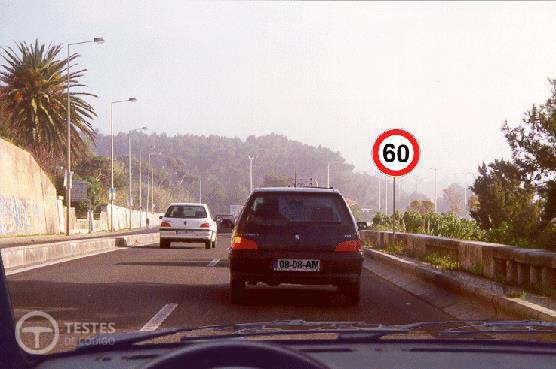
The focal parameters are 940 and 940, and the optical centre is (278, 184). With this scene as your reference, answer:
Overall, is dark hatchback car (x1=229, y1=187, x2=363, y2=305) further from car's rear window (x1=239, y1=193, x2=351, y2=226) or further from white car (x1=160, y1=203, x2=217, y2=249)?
white car (x1=160, y1=203, x2=217, y2=249)

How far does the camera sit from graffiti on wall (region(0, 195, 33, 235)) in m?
56.1

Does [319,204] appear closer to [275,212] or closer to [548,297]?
[275,212]

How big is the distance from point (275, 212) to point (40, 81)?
5239cm

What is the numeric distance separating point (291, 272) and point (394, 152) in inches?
299

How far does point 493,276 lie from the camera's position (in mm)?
12820

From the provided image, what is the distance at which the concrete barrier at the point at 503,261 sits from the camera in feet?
35.5

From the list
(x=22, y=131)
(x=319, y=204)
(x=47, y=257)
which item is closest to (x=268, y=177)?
(x=22, y=131)

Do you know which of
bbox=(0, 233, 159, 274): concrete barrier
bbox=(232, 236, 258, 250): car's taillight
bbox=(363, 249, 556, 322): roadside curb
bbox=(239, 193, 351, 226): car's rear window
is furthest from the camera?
bbox=(0, 233, 159, 274): concrete barrier

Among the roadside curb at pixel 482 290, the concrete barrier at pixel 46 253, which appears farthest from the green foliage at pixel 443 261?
the concrete barrier at pixel 46 253

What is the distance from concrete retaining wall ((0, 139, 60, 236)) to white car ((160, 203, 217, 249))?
23571mm

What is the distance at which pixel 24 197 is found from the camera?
6231cm

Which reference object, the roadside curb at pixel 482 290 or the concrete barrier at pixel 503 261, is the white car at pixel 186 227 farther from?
the roadside curb at pixel 482 290

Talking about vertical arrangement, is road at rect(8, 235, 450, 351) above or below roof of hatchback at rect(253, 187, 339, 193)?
below

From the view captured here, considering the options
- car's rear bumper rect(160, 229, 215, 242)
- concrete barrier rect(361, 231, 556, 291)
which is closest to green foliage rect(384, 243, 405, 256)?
concrete barrier rect(361, 231, 556, 291)
